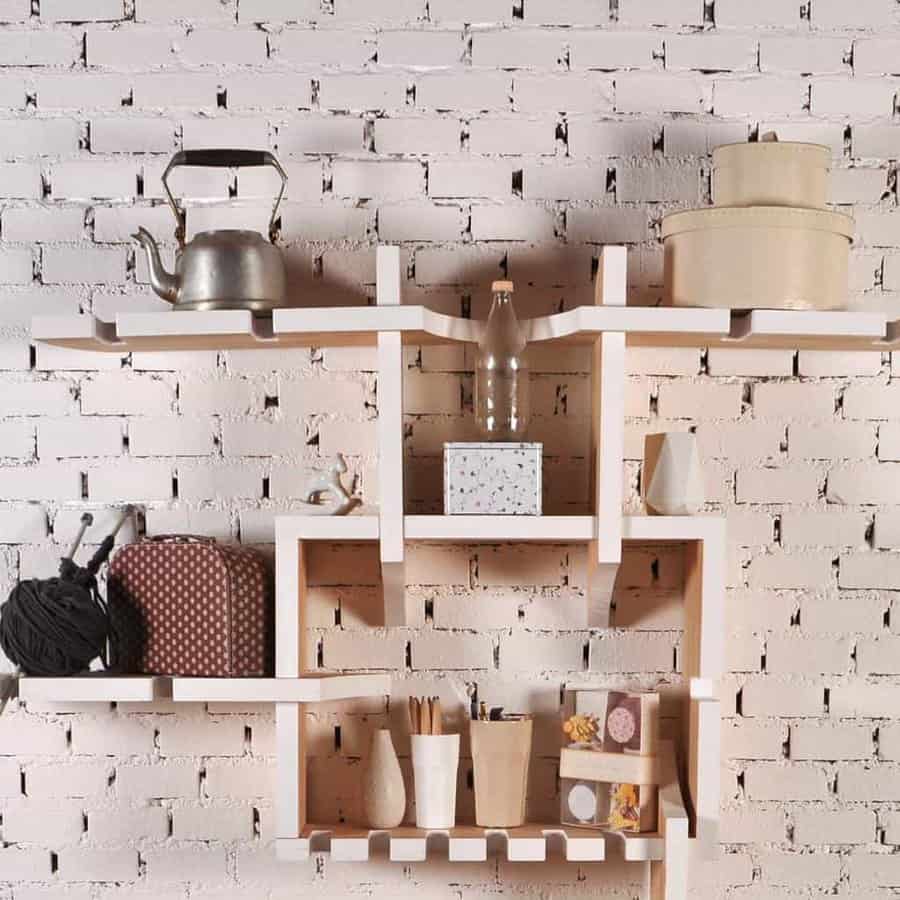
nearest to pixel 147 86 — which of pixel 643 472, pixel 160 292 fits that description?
pixel 160 292

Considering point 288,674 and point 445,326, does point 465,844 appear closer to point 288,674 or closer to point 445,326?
point 288,674

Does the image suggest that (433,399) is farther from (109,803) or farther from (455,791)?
(109,803)

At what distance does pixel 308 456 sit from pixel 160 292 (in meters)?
0.37

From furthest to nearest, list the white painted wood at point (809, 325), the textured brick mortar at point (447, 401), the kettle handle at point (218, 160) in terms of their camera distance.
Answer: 1. the textured brick mortar at point (447, 401)
2. the kettle handle at point (218, 160)
3. the white painted wood at point (809, 325)

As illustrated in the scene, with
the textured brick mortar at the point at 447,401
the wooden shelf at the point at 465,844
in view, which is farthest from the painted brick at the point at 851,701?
the wooden shelf at the point at 465,844

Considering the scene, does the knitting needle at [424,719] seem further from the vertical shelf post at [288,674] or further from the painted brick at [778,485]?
the painted brick at [778,485]

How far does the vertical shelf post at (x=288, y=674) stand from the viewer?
74.2 inches

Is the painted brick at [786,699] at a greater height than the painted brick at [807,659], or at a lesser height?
lesser

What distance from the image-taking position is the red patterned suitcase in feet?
6.21

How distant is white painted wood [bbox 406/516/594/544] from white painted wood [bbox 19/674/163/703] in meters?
0.45

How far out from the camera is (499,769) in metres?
1.95

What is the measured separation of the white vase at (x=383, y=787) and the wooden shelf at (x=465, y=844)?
4 centimetres

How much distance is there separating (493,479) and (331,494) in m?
0.25

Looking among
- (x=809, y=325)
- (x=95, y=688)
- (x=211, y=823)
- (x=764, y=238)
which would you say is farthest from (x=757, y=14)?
(x=211, y=823)
